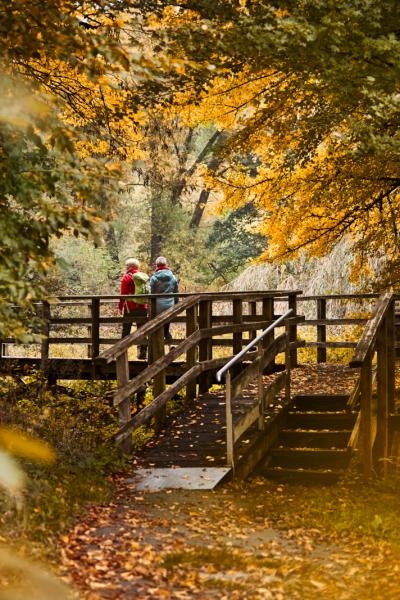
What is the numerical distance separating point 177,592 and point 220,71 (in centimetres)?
554

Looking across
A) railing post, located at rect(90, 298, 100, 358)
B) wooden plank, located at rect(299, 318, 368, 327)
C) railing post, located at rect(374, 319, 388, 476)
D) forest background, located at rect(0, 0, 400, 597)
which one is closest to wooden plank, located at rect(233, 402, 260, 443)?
forest background, located at rect(0, 0, 400, 597)

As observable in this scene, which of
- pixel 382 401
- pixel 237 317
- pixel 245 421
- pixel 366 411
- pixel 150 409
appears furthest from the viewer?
pixel 237 317

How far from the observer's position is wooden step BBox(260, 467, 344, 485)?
8781 mm

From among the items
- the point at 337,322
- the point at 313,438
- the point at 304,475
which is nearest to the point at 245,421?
the point at 304,475

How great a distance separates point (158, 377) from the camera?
10086 mm

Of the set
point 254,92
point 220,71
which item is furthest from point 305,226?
point 220,71

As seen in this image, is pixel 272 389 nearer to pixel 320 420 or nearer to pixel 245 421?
pixel 320 420

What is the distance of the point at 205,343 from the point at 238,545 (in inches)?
224

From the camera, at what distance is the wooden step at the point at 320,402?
11.0m

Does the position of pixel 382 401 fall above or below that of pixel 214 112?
below

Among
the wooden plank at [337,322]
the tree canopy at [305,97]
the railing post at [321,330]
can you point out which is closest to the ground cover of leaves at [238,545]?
the tree canopy at [305,97]

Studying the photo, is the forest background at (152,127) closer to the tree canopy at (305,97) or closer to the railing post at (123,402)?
the tree canopy at (305,97)

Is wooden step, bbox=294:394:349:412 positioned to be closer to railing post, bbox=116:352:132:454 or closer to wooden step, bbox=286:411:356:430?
wooden step, bbox=286:411:356:430

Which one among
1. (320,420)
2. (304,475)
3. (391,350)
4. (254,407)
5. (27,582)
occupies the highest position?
(391,350)
